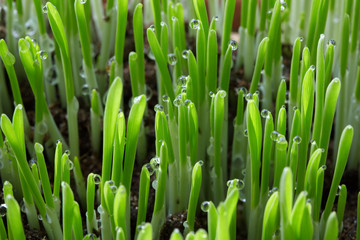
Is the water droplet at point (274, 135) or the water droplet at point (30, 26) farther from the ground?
the water droplet at point (30, 26)

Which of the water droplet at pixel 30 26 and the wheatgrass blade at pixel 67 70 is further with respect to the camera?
the water droplet at pixel 30 26

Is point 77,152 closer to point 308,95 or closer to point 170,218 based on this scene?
point 170,218

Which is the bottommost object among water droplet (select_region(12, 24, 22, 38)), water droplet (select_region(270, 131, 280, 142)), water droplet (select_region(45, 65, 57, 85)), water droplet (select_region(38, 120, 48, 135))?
water droplet (select_region(38, 120, 48, 135))

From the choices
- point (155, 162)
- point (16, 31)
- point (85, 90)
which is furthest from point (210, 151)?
point (16, 31)

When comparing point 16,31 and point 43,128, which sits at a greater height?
point 16,31

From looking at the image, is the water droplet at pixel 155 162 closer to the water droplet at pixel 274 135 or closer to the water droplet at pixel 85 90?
the water droplet at pixel 274 135

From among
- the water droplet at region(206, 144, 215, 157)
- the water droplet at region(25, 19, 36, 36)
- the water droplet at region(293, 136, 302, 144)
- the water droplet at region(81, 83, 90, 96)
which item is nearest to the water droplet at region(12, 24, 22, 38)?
the water droplet at region(25, 19, 36, 36)

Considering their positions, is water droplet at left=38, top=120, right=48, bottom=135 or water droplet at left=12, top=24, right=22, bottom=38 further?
water droplet at left=12, top=24, right=22, bottom=38

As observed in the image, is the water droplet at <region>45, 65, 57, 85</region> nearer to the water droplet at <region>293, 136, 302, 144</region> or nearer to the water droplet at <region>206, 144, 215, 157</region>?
the water droplet at <region>206, 144, 215, 157</region>

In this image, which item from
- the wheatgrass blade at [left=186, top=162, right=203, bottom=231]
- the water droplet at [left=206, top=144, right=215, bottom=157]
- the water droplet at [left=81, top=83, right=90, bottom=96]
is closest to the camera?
the wheatgrass blade at [left=186, top=162, right=203, bottom=231]

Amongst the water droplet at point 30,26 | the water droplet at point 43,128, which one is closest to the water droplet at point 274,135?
the water droplet at point 43,128

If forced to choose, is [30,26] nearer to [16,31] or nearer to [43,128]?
[16,31]
